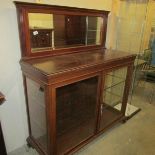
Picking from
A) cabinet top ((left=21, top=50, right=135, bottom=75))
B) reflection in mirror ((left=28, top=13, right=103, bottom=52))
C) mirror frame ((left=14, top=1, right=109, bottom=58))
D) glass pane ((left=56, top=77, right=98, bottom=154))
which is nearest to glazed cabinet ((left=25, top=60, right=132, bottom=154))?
glass pane ((left=56, top=77, right=98, bottom=154))

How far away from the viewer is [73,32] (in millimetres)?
1807

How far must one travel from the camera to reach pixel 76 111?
2.01 m

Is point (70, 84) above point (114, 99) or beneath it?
above

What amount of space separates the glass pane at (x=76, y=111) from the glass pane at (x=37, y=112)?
238mm

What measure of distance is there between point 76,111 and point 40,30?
3.49 ft

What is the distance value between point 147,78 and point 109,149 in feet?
7.44

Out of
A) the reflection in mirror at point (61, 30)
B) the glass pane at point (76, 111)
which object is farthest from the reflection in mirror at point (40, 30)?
the glass pane at point (76, 111)

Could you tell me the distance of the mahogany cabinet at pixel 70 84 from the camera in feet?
4.26

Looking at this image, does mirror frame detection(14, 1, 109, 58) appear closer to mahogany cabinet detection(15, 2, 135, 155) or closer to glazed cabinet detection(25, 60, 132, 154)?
mahogany cabinet detection(15, 2, 135, 155)

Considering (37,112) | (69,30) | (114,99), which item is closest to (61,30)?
(69,30)

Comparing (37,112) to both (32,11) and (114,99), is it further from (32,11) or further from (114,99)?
(114,99)

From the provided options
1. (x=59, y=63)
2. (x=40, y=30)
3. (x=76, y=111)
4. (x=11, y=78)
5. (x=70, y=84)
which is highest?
(x=40, y=30)

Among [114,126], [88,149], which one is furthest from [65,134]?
[114,126]

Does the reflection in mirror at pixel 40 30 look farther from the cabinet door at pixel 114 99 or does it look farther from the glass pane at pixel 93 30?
A: the cabinet door at pixel 114 99
